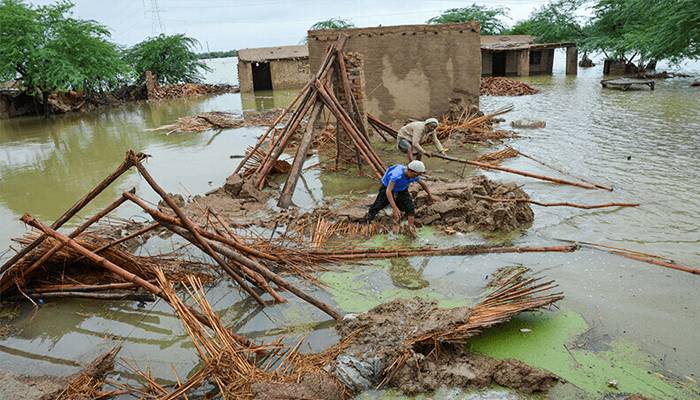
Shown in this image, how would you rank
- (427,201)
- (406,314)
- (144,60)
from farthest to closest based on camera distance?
(144,60)
(427,201)
(406,314)

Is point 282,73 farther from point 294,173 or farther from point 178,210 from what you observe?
point 178,210

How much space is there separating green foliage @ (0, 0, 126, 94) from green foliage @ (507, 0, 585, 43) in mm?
26441

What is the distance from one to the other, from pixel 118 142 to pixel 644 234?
1440 centimetres

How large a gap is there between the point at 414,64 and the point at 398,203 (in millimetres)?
6936

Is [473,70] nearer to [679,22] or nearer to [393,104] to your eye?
[393,104]

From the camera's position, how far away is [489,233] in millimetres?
6590

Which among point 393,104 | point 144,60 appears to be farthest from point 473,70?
point 144,60

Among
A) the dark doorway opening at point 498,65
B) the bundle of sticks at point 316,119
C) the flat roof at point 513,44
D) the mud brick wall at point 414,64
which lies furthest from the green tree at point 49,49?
the dark doorway opening at point 498,65

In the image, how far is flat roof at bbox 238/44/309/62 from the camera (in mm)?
29250

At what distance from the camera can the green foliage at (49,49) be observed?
62.4 ft

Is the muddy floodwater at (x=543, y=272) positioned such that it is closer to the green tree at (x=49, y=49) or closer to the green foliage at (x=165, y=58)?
the green tree at (x=49, y=49)

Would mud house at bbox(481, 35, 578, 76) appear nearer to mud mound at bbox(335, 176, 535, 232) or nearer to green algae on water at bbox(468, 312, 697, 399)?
mud mound at bbox(335, 176, 535, 232)

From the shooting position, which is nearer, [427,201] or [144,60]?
[427,201]

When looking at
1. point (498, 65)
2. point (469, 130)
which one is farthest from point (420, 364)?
point (498, 65)
